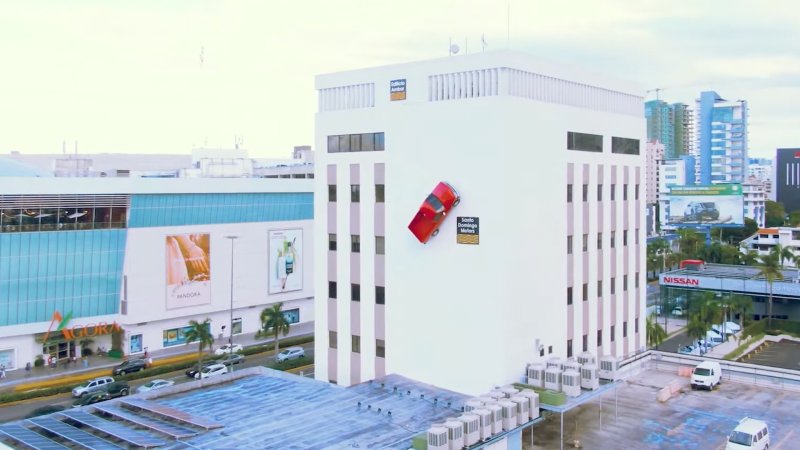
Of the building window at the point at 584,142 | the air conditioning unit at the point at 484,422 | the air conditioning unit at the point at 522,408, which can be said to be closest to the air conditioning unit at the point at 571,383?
the air conditioning unit at the point at 522,408

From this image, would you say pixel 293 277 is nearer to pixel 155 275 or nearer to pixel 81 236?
pixel 155 275

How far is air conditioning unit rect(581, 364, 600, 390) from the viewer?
90.6 ft

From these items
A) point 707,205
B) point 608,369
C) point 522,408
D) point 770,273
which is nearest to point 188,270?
point 608,369

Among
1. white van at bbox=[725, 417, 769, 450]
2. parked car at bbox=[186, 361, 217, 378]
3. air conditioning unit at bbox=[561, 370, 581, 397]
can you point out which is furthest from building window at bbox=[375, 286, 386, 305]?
parked car at bbox=[186, 361, 217, 378]

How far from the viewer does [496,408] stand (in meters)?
23.4

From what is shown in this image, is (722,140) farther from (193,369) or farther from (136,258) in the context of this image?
(193,369)

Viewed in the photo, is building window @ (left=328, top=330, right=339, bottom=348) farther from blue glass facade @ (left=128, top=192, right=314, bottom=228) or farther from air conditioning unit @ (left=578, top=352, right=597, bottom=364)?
blue glass facade @ (left=128, top=192, right=314, bottom=228)

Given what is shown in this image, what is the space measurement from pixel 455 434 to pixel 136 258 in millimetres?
40252

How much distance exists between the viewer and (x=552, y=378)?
27.5 meters

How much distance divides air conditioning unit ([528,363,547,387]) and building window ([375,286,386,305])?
24.0ft

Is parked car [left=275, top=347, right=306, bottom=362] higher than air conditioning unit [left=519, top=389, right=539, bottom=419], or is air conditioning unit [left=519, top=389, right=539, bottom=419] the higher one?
A: air conditioning unit [left=519, top=389, right=539, bottom=419]

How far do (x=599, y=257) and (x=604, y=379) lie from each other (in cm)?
755

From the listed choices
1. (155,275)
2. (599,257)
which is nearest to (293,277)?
(155,275)

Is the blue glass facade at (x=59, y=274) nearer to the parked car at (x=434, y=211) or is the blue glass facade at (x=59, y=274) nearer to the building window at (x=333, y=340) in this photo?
the building window at (x=333, y=340)
